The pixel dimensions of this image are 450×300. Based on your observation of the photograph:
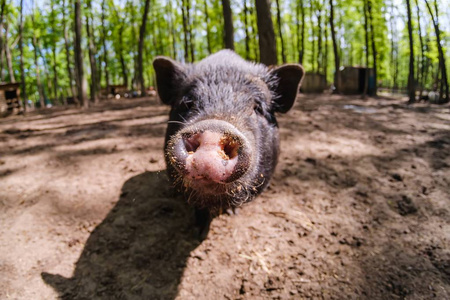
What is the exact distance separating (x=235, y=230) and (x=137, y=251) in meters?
1.09

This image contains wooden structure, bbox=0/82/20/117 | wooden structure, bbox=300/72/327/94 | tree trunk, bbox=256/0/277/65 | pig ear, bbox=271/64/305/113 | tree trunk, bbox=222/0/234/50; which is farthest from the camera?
wooden structure, bbox=300/72/327/94

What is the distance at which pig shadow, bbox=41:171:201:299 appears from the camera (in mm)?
2348

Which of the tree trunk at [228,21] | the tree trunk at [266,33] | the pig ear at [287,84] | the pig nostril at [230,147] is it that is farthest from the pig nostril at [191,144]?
the tree trunk at [228,21]

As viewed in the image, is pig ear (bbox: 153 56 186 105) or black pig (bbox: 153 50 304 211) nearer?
black pig (bbox: 153 50 304 211)

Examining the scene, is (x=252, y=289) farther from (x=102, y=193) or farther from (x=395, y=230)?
(x=102, y=193)

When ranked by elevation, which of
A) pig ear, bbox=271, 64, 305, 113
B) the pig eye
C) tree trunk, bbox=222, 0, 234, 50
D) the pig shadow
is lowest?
the pig shadow

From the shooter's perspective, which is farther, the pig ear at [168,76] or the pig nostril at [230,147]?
the pig ear at [168,76]

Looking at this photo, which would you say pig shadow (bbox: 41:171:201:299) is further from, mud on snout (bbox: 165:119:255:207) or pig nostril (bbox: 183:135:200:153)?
pig nostril (bbox: 183:135:200:153)

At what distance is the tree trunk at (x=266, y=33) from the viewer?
6.11 meters

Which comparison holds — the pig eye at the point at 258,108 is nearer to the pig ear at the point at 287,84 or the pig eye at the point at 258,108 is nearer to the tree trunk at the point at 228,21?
the pig ear at the point at 287,84

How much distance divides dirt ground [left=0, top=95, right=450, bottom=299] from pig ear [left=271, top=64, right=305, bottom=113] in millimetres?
1239

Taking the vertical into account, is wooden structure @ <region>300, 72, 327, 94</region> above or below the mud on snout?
above

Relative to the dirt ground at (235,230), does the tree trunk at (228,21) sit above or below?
above

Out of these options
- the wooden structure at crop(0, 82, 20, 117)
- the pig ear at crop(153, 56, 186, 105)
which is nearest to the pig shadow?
the pig ear at crop(153, 56, 186, 105)
